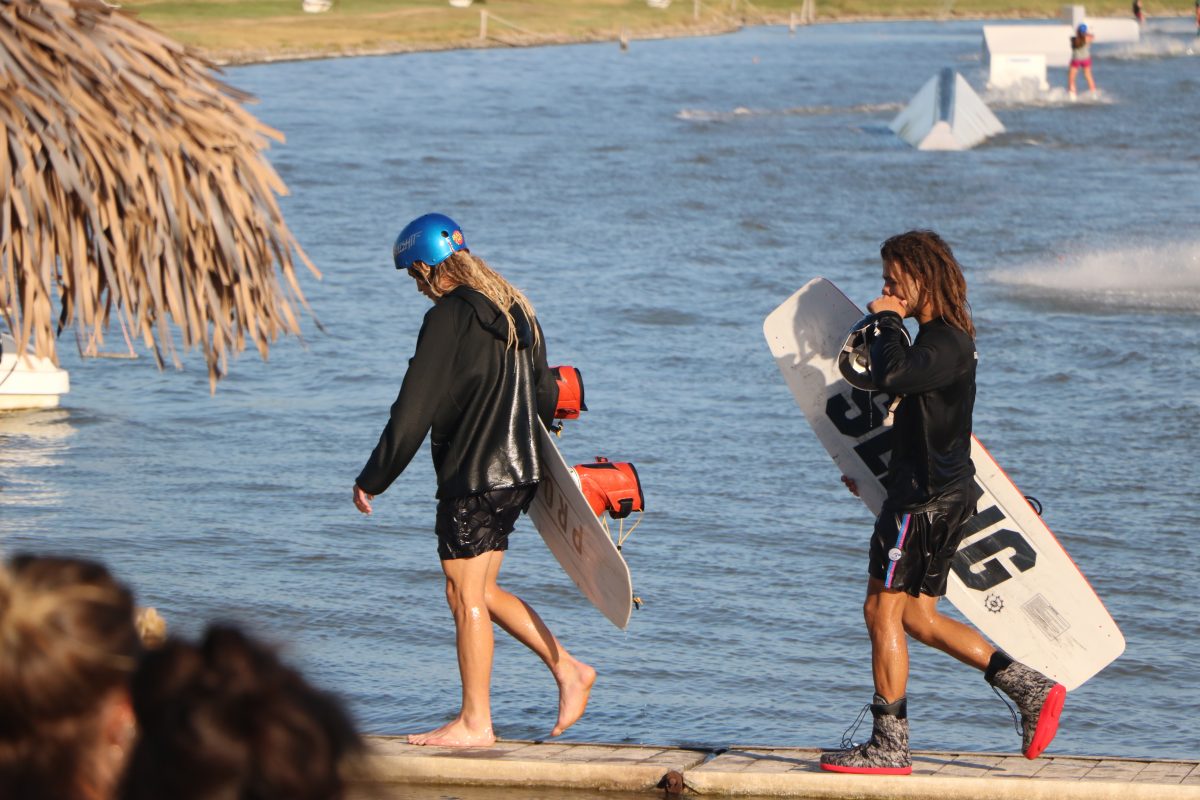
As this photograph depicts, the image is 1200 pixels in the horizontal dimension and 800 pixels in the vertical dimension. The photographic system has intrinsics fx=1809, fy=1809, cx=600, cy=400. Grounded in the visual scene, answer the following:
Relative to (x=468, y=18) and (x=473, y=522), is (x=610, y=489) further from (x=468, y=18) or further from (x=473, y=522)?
(x=468, y=18)

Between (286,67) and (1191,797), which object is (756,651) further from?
(286,67)

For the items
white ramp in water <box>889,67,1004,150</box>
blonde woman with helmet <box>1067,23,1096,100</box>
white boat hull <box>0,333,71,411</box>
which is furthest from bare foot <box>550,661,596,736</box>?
blonde woman with helmet <box>1067,23,1096,100</box>

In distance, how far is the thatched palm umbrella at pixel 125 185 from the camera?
505 centimetres

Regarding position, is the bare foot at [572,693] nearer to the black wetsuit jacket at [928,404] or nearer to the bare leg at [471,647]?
the bare leg at [471,647]

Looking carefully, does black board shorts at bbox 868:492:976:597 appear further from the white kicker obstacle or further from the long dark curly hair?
the white kicker obstacle

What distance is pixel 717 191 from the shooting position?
83.1 feet

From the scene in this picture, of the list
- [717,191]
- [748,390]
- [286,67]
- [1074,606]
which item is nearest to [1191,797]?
[1074,606]

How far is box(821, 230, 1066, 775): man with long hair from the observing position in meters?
5.11

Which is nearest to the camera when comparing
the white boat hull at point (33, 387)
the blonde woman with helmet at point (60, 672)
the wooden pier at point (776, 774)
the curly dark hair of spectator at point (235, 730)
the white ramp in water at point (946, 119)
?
the curly dark hair of spectator at point (235, 730)

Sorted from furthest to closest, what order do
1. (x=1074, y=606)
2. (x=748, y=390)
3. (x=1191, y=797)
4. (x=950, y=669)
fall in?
1. (x=748, y=390)
2. (x=950, y=669)
3. (x=1074, y=606)
4. (x=1191, y=797)

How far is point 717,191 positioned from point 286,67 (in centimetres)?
2693

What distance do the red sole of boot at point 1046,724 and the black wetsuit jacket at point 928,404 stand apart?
643 millimetres

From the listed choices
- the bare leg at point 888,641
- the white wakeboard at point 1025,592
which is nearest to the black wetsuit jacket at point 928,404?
the bare leg at point 888,641

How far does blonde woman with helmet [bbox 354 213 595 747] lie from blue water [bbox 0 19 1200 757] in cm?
64
